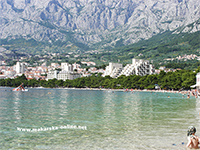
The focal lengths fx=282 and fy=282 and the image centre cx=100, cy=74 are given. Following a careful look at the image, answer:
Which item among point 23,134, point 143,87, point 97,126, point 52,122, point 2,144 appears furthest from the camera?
point 143,87

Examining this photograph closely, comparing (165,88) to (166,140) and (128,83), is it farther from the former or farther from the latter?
(166,140)

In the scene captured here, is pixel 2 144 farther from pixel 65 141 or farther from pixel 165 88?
pixel 165 88

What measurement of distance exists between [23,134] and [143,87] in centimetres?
14798

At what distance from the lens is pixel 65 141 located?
2264 cm

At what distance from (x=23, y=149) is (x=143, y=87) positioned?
153 meters

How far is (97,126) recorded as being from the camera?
2958 centimetres

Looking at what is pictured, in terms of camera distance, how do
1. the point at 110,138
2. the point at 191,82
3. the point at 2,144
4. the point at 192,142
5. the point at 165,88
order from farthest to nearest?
the point at 165,88 < the point at 191,82 < the point at 110,138 < the point at 2,144 < the point at 192,142

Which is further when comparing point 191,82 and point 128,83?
point 128,83

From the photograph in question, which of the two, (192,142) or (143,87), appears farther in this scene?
(143,87)

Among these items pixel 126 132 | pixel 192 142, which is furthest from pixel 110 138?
pixel 192 142

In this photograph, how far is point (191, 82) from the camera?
124 m

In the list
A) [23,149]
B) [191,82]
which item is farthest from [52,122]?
[191,82]

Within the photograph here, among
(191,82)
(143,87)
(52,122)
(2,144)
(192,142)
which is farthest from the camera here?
(143,87)

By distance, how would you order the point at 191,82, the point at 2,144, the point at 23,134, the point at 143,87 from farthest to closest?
the point at 143,87, the point at 191,82, the point at 23,134, the point at 2,144
